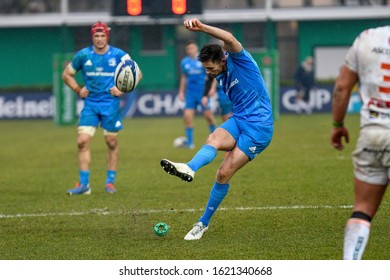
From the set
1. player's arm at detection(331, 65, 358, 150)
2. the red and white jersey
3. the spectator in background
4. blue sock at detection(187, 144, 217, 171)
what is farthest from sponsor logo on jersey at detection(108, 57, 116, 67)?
the spectator in background

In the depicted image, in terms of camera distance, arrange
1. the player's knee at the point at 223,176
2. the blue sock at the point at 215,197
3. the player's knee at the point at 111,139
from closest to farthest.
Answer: the player's knee at the point at 223,176, the blue sock at the point at 215,197, the player's knee at the point at 111,139

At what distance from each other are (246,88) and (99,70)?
464 cm

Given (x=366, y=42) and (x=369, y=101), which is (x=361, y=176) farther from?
(x=366, y=42)

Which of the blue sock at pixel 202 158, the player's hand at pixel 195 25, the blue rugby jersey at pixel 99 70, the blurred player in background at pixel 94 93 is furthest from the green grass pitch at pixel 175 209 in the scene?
the player's hand at pixel 195 25

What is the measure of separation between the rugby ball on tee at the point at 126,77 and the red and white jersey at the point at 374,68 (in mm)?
5810

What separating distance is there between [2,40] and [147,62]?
7.53 metres

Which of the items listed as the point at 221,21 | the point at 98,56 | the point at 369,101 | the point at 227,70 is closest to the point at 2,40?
the point at 221,21

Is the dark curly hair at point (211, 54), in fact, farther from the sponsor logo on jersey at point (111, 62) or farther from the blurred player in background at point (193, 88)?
the blurred player in background at point (193, 88)

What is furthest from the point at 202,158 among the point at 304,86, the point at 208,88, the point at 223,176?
the point at 304,86

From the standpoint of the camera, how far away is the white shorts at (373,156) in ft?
22.5

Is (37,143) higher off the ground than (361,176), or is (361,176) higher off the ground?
(361,176)

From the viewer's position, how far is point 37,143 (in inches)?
998

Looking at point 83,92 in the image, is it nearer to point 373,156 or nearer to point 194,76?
point 373,156

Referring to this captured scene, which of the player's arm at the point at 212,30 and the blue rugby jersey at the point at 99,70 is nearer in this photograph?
the player's arm at the point at 212,30
